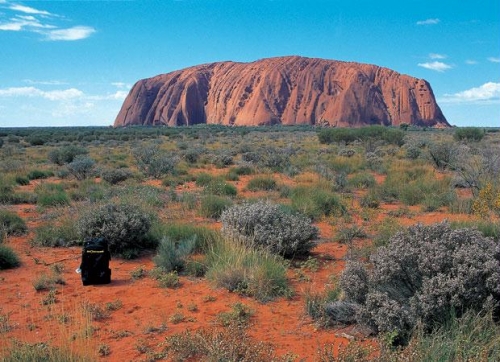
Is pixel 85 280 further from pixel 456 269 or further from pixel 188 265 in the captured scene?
pixel 456 269

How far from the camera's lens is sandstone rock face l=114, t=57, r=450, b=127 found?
4119 inches

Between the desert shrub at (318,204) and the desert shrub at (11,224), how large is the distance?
561 centimetres

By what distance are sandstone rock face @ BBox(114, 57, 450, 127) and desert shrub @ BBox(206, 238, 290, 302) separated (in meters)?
95.4

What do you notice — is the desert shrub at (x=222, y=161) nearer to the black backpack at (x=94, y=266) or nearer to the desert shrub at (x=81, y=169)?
the desert shrub at (x=81, y=169)

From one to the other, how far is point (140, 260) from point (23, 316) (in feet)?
7.71

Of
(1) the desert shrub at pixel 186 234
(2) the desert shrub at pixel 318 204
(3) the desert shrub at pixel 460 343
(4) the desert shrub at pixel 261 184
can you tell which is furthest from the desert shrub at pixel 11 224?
(3) the desert shrub at pixel 460 343

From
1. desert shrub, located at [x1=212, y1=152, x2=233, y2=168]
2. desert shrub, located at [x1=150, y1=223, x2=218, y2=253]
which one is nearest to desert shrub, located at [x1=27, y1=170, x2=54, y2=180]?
desert shrub, located at [x1=212, y1=152, x2=233, y2=168]

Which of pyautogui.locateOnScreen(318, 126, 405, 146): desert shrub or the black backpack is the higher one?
pyautogui.locateOnScreen(318, 126, 405, 146): desert shrub

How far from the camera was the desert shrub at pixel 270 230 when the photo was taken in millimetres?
6445

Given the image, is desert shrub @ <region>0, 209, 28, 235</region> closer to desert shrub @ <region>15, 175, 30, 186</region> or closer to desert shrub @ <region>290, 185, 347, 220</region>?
desert shrub @ <region>290, 185, 347, 220</region>

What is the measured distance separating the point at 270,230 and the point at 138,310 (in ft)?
→ 7.93

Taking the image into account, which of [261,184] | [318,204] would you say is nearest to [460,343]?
[318,204]

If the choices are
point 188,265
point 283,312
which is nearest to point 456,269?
point 283,312

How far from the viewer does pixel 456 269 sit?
3910mm
